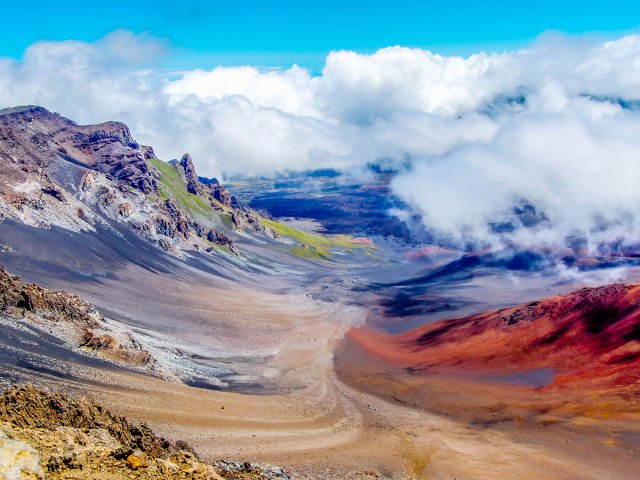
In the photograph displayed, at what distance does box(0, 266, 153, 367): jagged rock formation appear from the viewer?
69.4 meters

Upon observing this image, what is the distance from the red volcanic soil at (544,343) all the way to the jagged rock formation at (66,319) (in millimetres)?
50529

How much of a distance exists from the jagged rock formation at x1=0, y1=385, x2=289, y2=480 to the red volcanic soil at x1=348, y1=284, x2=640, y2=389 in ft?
198

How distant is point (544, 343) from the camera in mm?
99375

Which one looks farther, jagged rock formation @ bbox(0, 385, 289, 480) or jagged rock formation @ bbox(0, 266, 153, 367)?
jagged rock formation @ bbox(0, 266, 153, 367)

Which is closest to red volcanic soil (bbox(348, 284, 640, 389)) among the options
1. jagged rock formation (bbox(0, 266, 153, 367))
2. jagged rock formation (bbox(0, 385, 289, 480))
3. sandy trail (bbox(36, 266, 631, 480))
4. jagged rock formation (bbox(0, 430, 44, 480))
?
sandy trail (bbox(36, 266, 631, 480))

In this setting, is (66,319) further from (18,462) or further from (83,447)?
(18,462)

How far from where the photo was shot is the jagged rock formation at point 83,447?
2267cm

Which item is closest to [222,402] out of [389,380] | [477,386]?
[389,380]

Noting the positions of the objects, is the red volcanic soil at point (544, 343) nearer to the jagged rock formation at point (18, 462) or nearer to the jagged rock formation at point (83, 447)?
the jagged rock formation at point (83, 447)

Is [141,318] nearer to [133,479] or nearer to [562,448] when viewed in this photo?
[562,448]

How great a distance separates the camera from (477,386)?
8388cm

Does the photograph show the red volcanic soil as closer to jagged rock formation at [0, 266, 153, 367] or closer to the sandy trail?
the sandy trail

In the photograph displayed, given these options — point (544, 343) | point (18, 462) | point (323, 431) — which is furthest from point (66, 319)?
point (544, 343)

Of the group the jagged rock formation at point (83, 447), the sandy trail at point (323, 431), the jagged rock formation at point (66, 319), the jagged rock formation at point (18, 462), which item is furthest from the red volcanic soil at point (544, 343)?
the jagged rock formation at point (18, 462)
